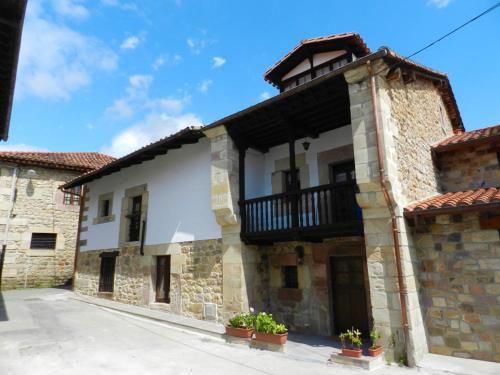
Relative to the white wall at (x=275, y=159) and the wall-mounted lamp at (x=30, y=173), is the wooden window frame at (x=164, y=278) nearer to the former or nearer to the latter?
the white wall at (x=275, y=159)

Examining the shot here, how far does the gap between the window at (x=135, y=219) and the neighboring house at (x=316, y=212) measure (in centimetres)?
5

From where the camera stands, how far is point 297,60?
32.0 ft

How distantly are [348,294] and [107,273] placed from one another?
809cm

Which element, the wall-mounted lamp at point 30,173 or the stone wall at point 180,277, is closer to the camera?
the stone wall at point 180,277

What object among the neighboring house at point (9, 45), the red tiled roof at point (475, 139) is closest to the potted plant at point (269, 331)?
the red tiled roof at point (475, 139)

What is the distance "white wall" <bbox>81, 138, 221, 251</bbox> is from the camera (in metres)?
8.71

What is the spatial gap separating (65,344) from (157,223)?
13.9 feet

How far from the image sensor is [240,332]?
6.51m

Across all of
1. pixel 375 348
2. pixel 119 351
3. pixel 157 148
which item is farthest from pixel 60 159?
pixel 375 348

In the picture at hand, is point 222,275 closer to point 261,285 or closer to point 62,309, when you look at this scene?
point 261,285

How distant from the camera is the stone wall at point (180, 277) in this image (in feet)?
26.7

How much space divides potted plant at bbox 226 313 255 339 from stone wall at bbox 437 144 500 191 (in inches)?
212

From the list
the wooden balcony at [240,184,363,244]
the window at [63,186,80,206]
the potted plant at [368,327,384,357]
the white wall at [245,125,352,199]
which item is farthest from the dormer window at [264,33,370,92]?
the window at [63,186,80,206]

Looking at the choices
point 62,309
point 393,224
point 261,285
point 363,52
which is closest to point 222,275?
point 261,285
